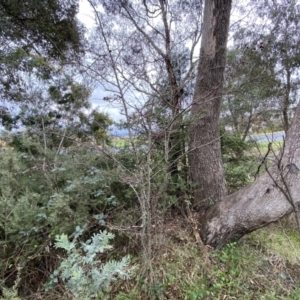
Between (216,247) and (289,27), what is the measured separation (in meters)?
8.28

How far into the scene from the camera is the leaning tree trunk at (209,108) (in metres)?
2.50

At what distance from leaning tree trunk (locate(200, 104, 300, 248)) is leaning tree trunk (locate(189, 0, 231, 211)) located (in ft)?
0.93

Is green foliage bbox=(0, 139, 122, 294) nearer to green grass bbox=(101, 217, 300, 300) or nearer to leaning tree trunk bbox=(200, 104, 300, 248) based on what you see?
green grass bbox=(101, 217, 300, 300)

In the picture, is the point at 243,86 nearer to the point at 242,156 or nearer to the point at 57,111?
the point at 242,156

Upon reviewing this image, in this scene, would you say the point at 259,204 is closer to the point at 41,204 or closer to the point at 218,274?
the point at 218,274

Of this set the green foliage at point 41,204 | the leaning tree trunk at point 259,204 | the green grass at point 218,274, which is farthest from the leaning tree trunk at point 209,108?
the green foliage at point 41,204

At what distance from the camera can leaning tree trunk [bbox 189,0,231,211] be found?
8.20 ft

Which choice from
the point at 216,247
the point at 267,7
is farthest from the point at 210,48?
the point at 267,7

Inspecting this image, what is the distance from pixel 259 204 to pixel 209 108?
124cm

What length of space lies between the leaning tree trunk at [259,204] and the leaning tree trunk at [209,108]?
28 centimetres

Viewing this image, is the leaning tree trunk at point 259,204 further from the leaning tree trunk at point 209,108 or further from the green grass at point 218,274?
the leaning tree trunk at point 209,108

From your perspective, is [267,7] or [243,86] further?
[267,7]

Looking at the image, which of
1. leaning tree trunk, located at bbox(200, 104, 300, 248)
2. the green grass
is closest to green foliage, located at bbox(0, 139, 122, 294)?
the green grass

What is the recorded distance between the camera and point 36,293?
5.44 ft
